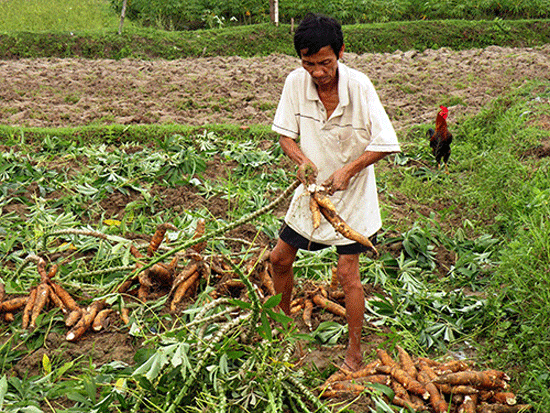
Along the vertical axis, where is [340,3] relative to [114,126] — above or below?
above

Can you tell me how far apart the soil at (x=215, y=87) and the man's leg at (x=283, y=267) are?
1814 millimetres

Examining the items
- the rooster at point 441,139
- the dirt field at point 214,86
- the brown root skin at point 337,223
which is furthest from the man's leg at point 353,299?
the dirt field at point 214,86

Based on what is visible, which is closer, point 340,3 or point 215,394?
point 215,394

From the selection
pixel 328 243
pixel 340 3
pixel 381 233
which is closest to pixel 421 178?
pixel 381 233

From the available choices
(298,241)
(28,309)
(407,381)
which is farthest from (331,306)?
(28,309)

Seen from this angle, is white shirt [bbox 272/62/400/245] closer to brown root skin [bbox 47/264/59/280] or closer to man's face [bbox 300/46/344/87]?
man's face [bbox 300/46/344/87]

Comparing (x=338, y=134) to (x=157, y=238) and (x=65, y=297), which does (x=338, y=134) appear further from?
(x=65, y=297)

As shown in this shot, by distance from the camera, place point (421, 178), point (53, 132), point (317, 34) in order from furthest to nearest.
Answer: point (53, 132), point (421, 178), point (317, 34)

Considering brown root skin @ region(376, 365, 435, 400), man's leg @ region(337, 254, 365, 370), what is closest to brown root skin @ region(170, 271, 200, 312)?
man's leg @ region(337, 254, 365, 370)

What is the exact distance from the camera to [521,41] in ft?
38.2

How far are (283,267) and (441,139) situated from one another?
2.94 meters

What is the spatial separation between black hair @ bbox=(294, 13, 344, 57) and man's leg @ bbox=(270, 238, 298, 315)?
0.91 metres

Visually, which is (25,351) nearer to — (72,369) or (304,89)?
(72,369)

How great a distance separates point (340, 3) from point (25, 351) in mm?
11698
